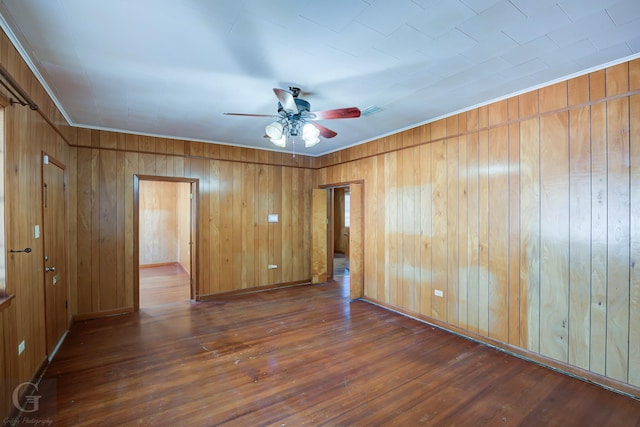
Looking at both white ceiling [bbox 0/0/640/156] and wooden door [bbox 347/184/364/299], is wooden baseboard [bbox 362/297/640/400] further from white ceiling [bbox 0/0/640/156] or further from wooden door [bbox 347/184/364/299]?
white ceiling [bbox 0/0/640/156]

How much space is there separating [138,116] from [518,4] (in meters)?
3.96

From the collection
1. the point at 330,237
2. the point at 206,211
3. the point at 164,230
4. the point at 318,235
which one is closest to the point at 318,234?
the point at 318,235

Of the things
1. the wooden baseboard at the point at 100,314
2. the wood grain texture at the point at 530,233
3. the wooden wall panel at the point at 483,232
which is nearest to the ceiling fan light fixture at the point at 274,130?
the wooden wall panel at the point at 483,232

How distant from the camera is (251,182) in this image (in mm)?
5332

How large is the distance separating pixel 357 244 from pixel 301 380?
2726mm

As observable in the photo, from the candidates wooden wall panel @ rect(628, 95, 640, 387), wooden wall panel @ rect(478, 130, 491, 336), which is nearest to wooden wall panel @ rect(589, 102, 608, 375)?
wooden wall panel @ rect(628, 95, 640, 387)

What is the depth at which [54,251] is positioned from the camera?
310 cm

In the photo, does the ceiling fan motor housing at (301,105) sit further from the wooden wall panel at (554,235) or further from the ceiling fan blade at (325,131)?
the wooden wall panel at (554,235)

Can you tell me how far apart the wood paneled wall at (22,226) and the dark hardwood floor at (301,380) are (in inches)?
13.8

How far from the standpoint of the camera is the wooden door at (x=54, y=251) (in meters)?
2.80

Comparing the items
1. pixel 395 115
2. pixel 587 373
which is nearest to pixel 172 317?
pixel 395 115

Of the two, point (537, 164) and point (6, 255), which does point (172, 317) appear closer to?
point (6, 255)

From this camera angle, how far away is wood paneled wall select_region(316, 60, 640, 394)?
7.67 ft

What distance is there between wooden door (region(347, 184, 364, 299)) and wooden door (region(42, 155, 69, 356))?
3.81 meters
